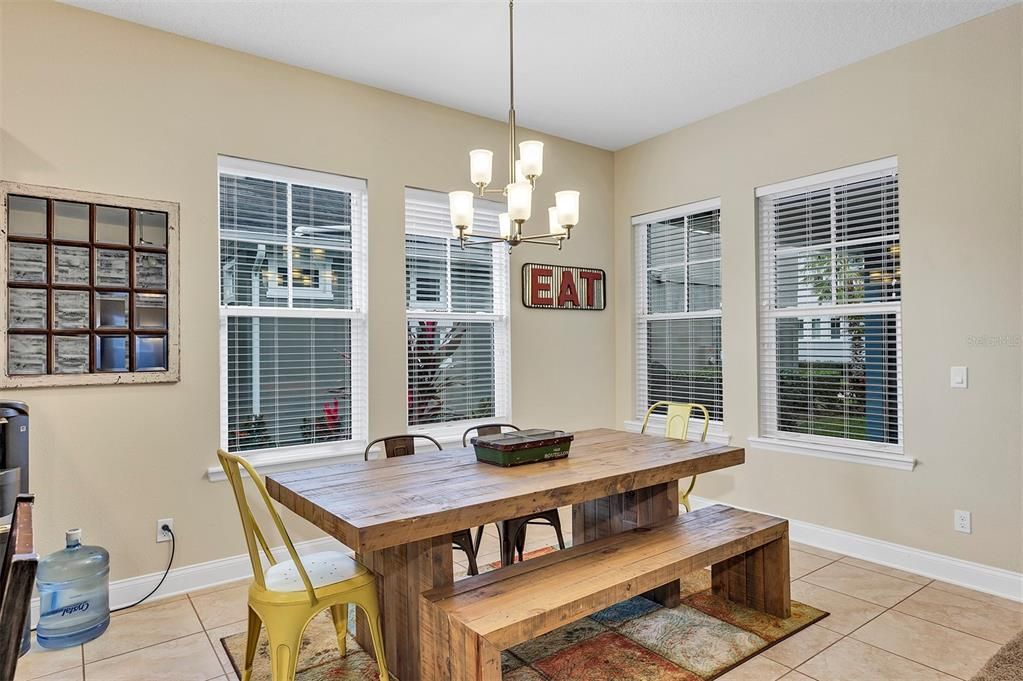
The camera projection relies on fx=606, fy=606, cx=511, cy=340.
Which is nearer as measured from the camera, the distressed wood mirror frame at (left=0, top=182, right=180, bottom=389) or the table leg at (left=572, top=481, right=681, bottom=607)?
the distressed wood mirror frame at (left=0, top=182, right=180, bottom=389)

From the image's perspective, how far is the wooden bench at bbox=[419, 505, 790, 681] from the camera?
1874 millimetres

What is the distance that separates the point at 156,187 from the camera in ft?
10.3

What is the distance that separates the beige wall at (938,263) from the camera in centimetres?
304

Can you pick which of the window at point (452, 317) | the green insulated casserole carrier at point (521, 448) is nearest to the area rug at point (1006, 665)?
the green insulated casserole carrier at point (521, 448)

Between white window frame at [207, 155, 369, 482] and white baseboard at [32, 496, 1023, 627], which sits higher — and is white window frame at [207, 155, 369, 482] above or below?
above

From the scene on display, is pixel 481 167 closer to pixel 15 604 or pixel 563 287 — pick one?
pixel 15 604

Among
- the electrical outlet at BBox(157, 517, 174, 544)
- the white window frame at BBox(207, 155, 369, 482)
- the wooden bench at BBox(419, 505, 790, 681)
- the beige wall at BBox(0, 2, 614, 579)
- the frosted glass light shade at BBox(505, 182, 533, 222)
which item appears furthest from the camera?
the white window frame at BBox(207, 155, 369, 482)

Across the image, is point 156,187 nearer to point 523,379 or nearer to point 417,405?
point 417,405

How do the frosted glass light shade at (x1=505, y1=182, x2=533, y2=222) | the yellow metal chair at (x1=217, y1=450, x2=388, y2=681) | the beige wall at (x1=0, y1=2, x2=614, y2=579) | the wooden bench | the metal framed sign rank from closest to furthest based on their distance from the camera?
1. the wooden bench
2. the yellow metal chair at (x1=217, y1=450, x2=388, y2=681)
3. the frosted glass light shade at (x1=505, y1=182, x2=533, y2=222)
4. the beige wall at (x1=0, y1=2, x2=614, y2=579)
5. the metal framed sign

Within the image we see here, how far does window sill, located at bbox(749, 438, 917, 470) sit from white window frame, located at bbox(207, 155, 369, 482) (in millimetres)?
2674

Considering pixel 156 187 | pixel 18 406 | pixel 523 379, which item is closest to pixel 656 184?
pixel 523 379

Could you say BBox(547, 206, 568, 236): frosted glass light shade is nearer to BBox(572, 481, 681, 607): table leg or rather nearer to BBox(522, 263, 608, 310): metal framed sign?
BBox(572, 481, 681, 607): table leg

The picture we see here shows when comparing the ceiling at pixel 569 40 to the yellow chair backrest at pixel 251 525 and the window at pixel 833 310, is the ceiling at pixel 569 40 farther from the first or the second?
the yellow chair backrest at pixel 251 525

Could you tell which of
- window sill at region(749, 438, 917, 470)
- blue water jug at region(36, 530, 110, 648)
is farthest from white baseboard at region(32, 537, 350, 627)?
window sill at region(749, 438, 917, 470)
